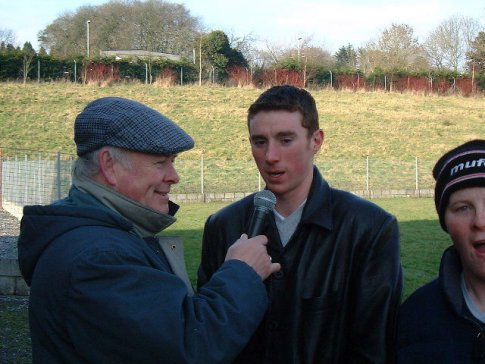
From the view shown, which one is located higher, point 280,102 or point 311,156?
point 280,102

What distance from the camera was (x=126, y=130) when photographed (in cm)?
247

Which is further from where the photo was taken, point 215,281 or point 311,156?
point 311,156

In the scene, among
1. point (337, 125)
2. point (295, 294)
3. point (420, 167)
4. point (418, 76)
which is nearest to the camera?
point (295, 294)

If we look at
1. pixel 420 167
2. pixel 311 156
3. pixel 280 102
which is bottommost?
pixel 420 167

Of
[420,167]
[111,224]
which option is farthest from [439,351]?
[420,167]

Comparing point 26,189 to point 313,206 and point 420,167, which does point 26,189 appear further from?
point 420,167

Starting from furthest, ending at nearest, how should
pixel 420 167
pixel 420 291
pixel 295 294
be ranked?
pixel 420 167 → pixel 295 294 → pixel 420 291

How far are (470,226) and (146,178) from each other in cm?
103

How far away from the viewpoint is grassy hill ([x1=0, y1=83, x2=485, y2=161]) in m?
36.8

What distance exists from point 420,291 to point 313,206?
0.65 meters

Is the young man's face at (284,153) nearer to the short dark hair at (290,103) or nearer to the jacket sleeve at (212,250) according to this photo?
the short dark hair at (290,103)

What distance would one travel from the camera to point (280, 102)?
10.6 feet

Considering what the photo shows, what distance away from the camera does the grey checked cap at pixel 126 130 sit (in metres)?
2.47

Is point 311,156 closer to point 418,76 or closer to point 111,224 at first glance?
point 111,224
